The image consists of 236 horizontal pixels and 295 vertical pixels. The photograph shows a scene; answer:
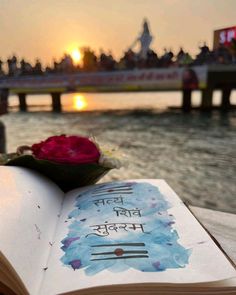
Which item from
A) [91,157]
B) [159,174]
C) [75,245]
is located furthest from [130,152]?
[75,245]

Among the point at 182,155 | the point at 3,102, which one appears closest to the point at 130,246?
the point at 3,102

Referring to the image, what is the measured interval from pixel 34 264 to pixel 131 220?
0.31 m

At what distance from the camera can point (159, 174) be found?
18.0 feet

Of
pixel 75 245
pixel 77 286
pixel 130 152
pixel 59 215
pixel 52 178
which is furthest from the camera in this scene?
pixel 130 152

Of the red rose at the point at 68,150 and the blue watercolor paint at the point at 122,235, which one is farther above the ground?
the red rose at the point at 68,150

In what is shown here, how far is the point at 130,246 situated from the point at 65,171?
614 mm

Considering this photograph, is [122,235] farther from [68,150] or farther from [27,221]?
[68,150]

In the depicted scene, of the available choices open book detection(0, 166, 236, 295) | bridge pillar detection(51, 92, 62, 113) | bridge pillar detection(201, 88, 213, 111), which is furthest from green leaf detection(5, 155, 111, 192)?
bridge pillar detection(51, 92, 62, 113)

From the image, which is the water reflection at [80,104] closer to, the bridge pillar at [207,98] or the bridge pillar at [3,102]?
the bridge pillar at [207,98]

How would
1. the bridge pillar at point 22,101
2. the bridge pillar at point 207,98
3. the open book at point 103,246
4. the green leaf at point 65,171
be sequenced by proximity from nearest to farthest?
the open book at point 103,246 → the green leaf at point 65,171 → the bridge pillar at point 207,98 → the bridge pillar at point 22,101

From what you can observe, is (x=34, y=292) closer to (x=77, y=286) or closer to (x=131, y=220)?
(x=77, y=286)

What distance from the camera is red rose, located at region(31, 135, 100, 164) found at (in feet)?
4.42

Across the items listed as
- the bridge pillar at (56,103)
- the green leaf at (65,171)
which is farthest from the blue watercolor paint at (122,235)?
the bridge pillar at (56,103)

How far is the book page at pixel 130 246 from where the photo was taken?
2.25 ft
